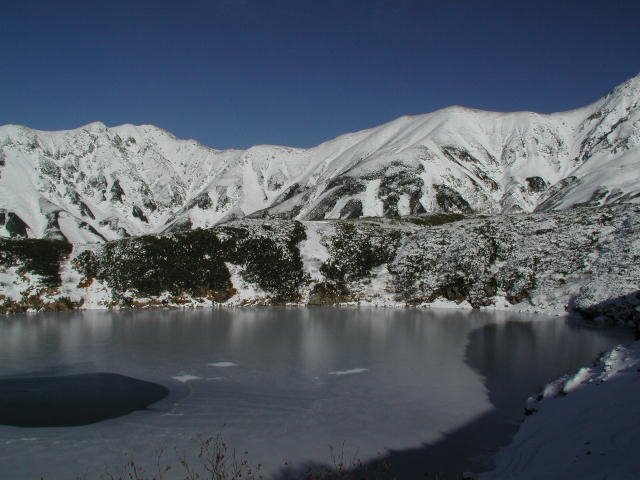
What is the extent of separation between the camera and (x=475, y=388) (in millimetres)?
19938

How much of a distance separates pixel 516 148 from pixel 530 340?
171727 millimetres

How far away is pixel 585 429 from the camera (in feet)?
37.4

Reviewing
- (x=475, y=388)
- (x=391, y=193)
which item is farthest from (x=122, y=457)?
(x=391, y=193)

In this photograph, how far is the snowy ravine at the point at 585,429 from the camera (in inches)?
347

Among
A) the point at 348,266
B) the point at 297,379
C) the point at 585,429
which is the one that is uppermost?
the point at 348,266

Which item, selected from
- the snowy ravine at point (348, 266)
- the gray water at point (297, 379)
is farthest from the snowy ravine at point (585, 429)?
the snowy ravine at point (348, 266)

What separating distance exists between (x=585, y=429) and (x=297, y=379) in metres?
12.1

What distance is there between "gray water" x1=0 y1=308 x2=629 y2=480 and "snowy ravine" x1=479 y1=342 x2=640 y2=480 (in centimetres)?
127

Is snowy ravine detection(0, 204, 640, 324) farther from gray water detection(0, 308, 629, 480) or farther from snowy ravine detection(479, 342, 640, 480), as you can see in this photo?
snowy ravine detection(479, 342, 640, 480)

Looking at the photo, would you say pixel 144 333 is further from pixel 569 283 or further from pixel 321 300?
pixel 569 283

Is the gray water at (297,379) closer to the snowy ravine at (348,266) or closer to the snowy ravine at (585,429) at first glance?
the snowy ravine at (585,429)

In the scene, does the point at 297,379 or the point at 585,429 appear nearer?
the point at 585,429

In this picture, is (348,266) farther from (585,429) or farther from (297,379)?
Answer: (585,429)

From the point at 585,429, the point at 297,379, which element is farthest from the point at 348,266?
the point at 585,429
